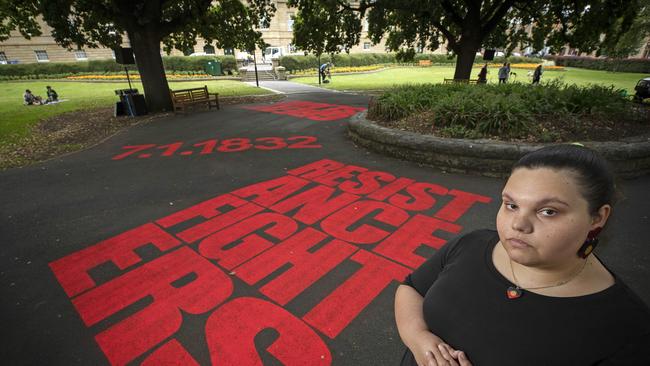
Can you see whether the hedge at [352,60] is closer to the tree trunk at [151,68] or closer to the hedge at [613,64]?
the hedge at [613,64]

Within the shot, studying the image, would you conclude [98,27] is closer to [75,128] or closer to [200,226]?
[75,128]

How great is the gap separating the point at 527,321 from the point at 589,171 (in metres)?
0.62

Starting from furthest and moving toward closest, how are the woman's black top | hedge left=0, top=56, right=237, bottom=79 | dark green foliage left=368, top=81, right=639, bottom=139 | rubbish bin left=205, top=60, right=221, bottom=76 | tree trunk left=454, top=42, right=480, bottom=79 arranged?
hedge left=0, top=56, right=237, bottom=79, rubbish bin left=205, top=60, right=221, bottom=76, tree trunk left=454, top=42, right=480, bottom=79, dark green foliage left=368, top=81, right=639, bottom=139, the woman's black top

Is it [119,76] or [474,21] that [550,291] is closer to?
[474,21]

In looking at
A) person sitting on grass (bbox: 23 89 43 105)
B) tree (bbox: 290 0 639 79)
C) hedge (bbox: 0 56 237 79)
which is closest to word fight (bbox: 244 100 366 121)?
tree (bbox: 290 0 639 79)

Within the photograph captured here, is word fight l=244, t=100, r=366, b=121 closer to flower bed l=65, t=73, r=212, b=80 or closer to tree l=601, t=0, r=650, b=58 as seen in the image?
flower bed l=65, t=73, r=212, b=80

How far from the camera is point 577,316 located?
1.14m

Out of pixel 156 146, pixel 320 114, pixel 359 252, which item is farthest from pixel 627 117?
pixel 156 146

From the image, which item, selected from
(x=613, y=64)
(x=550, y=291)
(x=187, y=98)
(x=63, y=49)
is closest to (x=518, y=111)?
(x=550, y=291)

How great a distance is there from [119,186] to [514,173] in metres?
6.87

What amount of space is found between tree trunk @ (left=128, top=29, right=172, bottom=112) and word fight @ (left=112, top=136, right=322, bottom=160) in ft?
18.5

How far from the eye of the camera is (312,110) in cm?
1355

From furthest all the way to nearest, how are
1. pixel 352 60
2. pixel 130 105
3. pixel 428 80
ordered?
pixel 352 60 < pixel 428 80 < pixel 130 105

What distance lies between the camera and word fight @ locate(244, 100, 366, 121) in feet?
40.3
